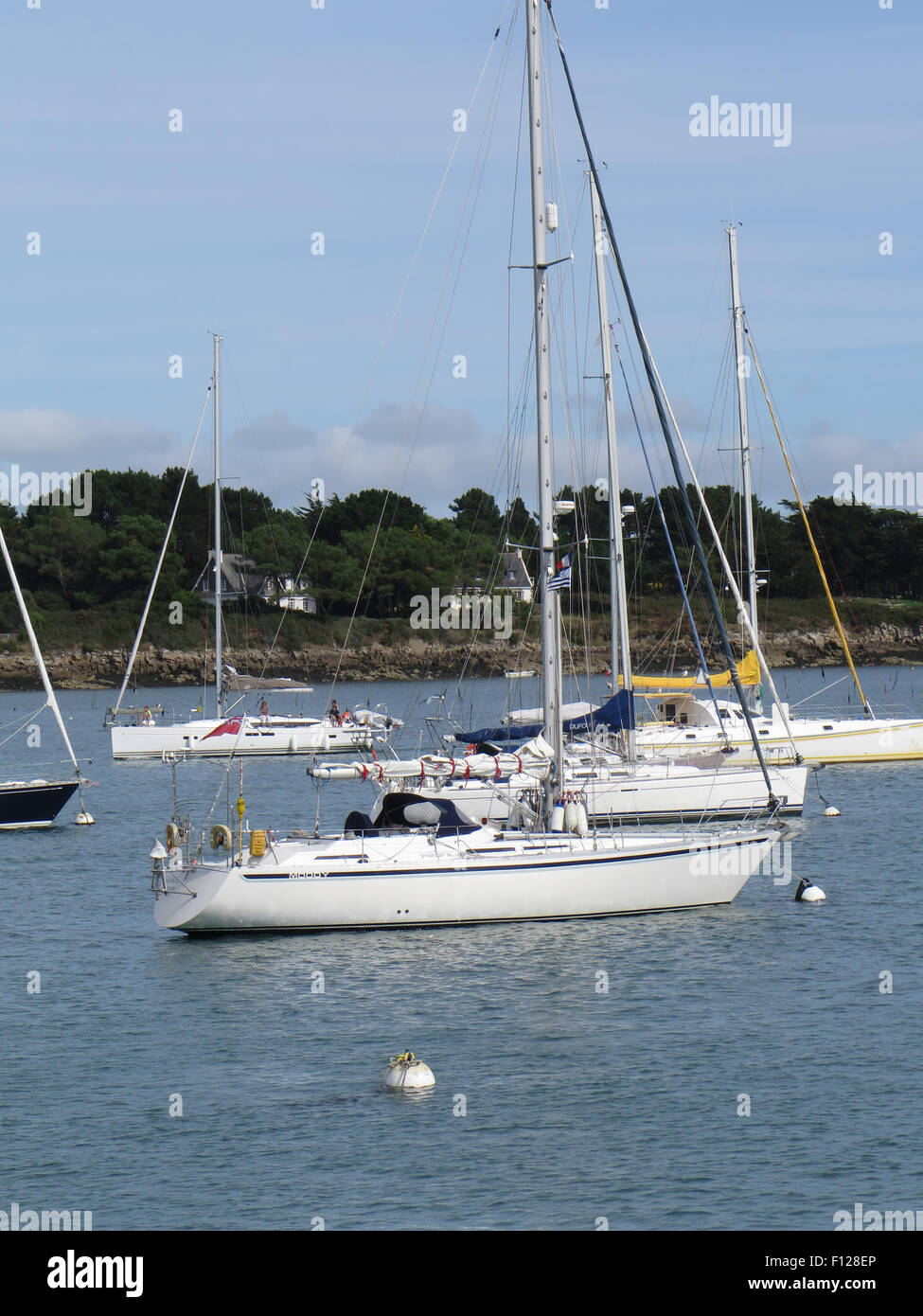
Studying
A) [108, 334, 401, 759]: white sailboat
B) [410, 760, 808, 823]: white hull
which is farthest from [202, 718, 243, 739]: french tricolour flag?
[410, 760, 808, 823]: white hull

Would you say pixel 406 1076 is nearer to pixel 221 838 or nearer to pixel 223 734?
pixel 221 838

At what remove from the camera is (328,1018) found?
915 inches

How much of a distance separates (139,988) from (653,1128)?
34.1 feet

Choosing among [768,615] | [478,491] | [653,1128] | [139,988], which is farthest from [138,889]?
[478,491]

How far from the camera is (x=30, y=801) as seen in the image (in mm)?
45094

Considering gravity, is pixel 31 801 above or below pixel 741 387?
below

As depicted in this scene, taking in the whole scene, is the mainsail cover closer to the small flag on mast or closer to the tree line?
the small flag on mast

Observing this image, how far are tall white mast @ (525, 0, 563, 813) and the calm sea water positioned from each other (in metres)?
4.17

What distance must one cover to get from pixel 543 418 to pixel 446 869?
29.1 ft

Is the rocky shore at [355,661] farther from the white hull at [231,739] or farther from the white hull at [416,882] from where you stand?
the white hull at [416,882]

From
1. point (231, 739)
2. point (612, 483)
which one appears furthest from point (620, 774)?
point (231, 739)

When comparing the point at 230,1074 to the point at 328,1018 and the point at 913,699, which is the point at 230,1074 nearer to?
the point at 328,1018

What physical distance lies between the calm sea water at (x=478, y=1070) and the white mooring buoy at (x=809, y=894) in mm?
489

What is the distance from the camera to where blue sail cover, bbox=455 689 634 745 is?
41438 millimetres
